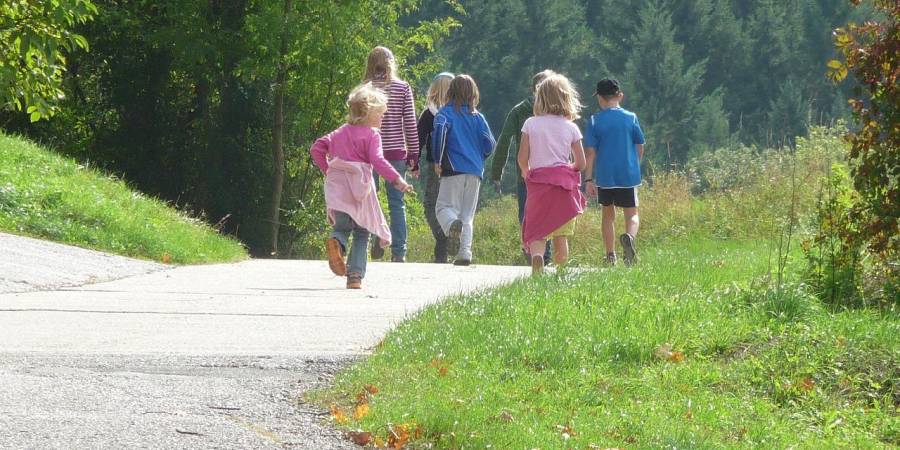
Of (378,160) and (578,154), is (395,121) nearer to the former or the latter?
(378,160)

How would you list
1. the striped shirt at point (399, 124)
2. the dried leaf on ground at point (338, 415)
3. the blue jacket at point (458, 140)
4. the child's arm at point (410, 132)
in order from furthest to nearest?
the blue jacket at point (458, 140) → the child's arm at point (410, 132) → the striped shirt at point (399, 124) → the dried leaf on ground at point (338, 415)

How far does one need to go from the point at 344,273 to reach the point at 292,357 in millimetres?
3981

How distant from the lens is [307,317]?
908 cm

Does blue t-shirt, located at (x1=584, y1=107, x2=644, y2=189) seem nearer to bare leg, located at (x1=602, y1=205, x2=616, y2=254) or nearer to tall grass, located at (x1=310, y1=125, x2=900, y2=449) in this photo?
bare leg, located at (x1=602, y1=205, x2=616, y2=254)

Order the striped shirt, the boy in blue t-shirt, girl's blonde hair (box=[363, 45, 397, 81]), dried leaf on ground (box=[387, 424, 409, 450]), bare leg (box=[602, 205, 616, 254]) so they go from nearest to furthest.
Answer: dried leaf on ground (box=[387, 424, 409, 450]) < the boy in blue t-shirt < bare leg (box=[602, 205, 616, 254]) < girl's blonde hair (box=[363, 45, 397, 81]) < the striped shirt


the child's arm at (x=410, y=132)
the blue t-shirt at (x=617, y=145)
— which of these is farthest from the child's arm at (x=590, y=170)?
the child's arm at (x=410, y=132)

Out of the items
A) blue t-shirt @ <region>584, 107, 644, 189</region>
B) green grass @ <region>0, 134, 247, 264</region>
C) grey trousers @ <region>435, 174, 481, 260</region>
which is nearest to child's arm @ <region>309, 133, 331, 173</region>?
blue t-shirt @ <region>584, 107, 644, 189</region>

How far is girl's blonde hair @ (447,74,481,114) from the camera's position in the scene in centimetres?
1426

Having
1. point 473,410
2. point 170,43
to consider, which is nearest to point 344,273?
point 473,410

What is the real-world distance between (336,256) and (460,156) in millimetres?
3450

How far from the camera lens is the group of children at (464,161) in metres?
10.9

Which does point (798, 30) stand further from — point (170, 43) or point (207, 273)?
point (207, 273)

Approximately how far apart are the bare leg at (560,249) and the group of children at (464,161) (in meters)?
0.01

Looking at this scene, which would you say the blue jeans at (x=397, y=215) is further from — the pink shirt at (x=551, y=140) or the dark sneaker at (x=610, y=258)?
the pink shirt at (x=551, y=140)
